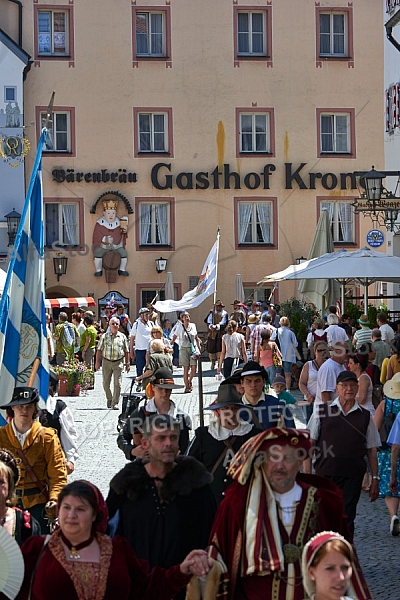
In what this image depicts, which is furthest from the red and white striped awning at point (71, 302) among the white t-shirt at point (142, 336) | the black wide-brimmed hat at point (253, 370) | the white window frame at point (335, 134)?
the black wide-brimmed hat at point (253, 370)

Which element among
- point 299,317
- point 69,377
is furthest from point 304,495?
point 299,317

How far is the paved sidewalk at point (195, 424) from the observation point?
28.1ft

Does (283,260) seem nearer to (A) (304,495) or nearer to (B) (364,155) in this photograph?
(B) (364,155)

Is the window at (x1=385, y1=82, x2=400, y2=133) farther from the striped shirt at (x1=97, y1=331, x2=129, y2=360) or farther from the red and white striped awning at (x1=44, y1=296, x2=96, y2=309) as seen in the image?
the striped shirt at (x1=97, y1=331, x2=129, y2=360)

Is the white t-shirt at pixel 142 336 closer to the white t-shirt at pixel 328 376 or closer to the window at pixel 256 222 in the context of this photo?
the white t-shirt at pixel 328 376

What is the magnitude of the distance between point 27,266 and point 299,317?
16.7 meters

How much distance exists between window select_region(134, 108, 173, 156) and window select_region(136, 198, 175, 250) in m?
1.70

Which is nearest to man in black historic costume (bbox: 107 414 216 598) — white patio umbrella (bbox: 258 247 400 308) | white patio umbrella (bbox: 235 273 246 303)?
white patio umbrella (bbox: 258 247 400 308)

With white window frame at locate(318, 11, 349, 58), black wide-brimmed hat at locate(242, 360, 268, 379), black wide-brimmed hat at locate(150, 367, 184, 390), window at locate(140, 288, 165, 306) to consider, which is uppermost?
white window frame at locate(318, 11, 349, 58)

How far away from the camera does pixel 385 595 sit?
25.7 ft

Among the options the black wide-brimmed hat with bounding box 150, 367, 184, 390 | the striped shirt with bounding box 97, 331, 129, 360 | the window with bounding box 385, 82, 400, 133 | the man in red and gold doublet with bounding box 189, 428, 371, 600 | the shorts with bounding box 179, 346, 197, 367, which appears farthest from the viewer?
the window with bounding box 385, 82, 400, 133

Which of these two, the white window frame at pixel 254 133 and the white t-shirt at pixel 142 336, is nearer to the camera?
the white t-shirt at pixel 142 336

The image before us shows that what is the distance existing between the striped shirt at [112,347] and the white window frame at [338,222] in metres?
21.1

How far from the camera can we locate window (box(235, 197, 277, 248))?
1563 inches
